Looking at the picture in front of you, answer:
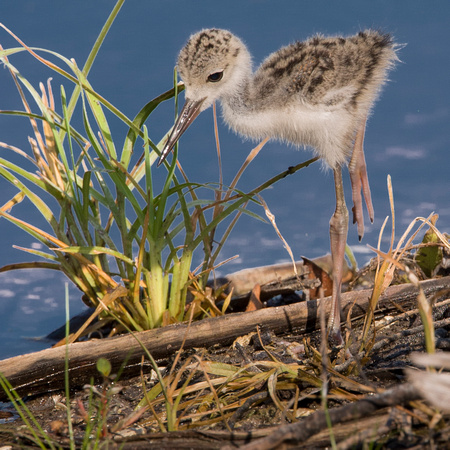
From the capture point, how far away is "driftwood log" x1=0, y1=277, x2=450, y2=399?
Result: 2.96m

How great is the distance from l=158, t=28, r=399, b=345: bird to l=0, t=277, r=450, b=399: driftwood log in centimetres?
23

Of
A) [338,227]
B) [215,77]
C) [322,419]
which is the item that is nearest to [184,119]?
[215,77]

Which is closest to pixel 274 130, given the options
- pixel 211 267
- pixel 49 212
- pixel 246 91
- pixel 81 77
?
pixel 246 91

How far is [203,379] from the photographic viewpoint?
2.76m

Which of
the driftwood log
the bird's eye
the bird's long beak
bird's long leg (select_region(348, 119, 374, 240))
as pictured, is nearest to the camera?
the driftwood log

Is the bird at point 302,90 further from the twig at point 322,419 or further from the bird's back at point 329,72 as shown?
the twig at point 322,419

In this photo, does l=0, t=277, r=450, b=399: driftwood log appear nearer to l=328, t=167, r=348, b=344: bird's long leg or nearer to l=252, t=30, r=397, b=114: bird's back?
l=328, t=167, r=348, b=344: bird's long leg

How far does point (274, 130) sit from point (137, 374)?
1533 millimetres

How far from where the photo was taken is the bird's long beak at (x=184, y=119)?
11.0 feet

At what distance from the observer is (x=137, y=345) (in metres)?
3.03

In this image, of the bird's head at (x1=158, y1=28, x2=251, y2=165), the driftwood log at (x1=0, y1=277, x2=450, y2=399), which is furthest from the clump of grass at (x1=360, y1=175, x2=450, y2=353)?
the bird's head at (x1=158, y1=28, x2=251, y2=165)

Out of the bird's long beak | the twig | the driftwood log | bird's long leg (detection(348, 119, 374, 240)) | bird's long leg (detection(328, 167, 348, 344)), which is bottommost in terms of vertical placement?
the twig

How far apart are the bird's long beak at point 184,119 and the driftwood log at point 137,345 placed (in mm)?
1011

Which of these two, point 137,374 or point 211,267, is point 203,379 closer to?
point 137,374
